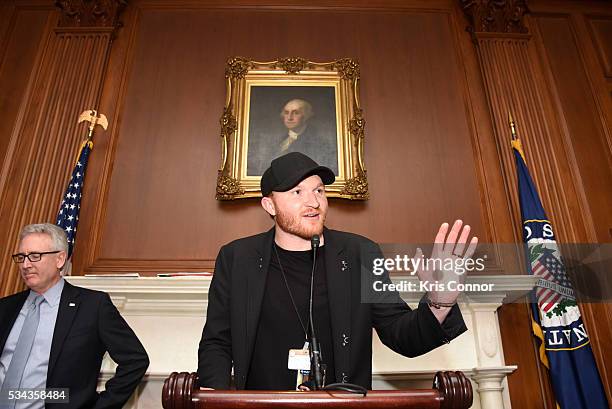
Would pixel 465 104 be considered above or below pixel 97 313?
above

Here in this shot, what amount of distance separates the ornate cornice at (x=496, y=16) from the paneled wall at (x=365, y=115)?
111 mm

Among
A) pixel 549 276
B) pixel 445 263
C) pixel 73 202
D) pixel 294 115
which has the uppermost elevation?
pixel 294 115

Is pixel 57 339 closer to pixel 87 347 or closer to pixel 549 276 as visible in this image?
pixel 87 347

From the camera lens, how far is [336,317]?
204 centimetres

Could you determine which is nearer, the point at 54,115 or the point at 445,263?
the point at 445,263

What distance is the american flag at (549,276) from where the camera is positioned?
3375mm

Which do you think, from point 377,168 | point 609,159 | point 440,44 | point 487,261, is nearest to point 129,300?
point 377,168

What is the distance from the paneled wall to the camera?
381cm

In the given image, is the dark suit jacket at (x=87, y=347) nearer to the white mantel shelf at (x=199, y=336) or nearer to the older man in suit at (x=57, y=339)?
the older man in suit at (x=57, y=339)

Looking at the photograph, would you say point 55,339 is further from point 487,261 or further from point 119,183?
point 487,261

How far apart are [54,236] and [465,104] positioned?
11.1ft

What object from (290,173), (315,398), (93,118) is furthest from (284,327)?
(93,118)

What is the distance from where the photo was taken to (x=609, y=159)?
4164mm

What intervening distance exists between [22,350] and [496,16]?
15.2 ft
